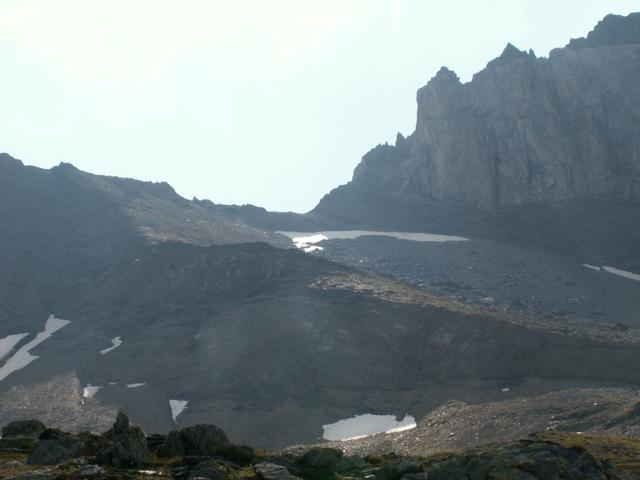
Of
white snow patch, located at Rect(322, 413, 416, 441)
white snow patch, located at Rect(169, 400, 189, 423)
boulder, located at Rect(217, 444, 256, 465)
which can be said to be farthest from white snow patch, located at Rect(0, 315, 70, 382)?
boulder, located at Rect(217, 444, 256, 465)

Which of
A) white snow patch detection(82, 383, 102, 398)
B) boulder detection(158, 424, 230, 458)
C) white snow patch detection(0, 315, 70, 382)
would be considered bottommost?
white snow patch detection(82, 383, 102, 398)

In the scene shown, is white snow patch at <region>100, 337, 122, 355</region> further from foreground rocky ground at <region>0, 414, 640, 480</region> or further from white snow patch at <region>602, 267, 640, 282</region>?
white snow patch at <region>602, 267, 640, 282</region>

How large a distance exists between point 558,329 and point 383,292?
21.7m

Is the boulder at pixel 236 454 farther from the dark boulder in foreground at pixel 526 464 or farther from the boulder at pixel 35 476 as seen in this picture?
the boulder at pixel 35 476

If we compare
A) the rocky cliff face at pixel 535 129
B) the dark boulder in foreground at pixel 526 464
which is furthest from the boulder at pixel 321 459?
the rocky cliff face at pixel 535 129

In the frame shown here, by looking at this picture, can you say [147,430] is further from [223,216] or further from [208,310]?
[223,216]

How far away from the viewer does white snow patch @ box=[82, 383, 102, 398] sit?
3167 inches

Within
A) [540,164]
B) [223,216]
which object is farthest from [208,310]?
[540,164]

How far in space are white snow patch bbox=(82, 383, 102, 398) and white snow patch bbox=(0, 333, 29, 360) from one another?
17108mm

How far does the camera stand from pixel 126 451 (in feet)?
84.8

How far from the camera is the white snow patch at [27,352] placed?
90062mm

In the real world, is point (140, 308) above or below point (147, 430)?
above

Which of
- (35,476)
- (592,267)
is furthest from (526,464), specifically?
(592,267)

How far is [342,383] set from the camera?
265ft
